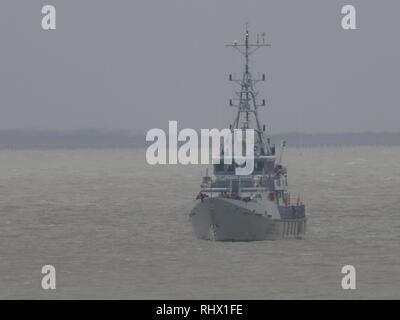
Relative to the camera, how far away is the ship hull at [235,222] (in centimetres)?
8562

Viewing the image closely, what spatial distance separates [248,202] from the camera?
281 ft

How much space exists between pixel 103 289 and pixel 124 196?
101183mm

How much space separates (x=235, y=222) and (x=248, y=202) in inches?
65.8

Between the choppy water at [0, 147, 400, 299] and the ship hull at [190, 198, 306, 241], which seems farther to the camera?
the ship hull at [190, 198, 306, 241]

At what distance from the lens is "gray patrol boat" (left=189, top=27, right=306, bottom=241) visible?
85812 millimetres

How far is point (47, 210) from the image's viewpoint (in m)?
130

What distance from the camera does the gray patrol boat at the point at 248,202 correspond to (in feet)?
282

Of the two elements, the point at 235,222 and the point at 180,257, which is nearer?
the point at 180,257

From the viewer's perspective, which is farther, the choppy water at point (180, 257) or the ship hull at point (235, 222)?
the ship hull at point (235, 222)

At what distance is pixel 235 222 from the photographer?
86.4 m

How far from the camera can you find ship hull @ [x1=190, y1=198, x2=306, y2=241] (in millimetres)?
85625
